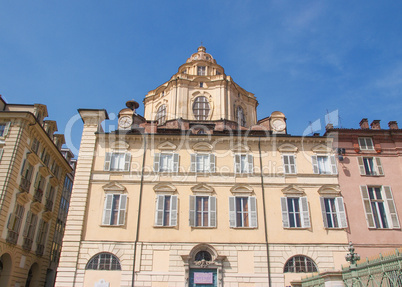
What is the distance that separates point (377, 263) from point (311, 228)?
1248 cm

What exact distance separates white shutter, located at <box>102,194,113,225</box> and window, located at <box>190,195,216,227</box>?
19.0ft

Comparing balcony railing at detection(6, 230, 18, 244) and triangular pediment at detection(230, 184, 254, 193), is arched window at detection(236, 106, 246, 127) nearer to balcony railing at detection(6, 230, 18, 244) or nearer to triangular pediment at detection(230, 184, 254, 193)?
triangular pediment at detection(230, 184, 254, 193)

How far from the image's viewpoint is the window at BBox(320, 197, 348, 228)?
78.7 ft

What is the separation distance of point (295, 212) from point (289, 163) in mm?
3844

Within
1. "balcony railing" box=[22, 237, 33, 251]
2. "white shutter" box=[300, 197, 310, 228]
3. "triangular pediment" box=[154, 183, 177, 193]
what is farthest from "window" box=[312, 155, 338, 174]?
"balcony railing" box=[22, 237, 33, 251]

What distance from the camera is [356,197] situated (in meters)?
25.0

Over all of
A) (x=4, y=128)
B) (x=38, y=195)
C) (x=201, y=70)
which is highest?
(x=201, y=70)

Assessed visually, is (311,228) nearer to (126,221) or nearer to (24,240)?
(126,221)

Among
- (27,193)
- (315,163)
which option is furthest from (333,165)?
(27,193)

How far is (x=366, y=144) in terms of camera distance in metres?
27.1

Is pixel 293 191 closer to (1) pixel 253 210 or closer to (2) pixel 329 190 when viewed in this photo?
(2) pixel 329 190

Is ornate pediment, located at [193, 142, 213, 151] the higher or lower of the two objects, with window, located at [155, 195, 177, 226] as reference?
higher

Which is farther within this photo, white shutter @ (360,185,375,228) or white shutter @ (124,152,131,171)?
white shutter @ (124,152,131,171)

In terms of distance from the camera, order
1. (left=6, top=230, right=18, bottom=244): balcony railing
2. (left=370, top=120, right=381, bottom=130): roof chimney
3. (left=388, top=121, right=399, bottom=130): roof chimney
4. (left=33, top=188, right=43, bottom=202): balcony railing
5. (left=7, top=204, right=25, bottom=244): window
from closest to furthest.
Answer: (left=6, top=230, right=18, bottom=244): balcony railing → (left=7, top=204, right=25, bottom=244): window → (left=388, top=121, right=399, bottom=130): roof chimney → (left=370, top=120, right=381, bottom=130): roof chimney → (left=33, top=188, right=43, bottom=202): balcony railing
